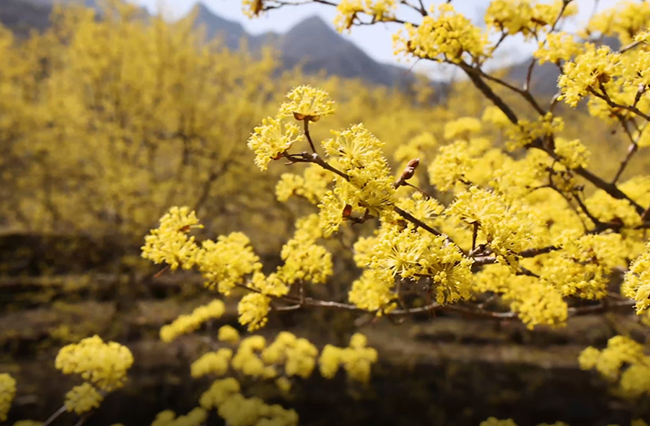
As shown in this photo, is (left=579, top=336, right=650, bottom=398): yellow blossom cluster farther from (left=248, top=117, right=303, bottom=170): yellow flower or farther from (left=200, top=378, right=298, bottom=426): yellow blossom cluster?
(left=248, top=117, right=303, bottom=170): yellow flower

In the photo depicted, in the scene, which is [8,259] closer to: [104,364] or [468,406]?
[104,364]

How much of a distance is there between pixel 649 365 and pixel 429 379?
5052 mm

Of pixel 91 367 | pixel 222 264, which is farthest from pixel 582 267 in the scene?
pixel 91 367

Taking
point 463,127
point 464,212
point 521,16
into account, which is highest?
point 521,16

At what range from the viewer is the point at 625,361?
141 inches

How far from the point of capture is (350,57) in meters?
55.7

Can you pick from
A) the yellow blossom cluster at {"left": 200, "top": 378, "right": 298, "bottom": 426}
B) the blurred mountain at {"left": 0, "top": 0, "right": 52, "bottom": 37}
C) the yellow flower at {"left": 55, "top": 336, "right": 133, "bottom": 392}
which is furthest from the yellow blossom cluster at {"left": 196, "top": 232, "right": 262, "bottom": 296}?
the blurred mountain at {"left": 0, "top": 0, "right": 52, "bottom": 37}

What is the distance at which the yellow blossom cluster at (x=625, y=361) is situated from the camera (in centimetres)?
338

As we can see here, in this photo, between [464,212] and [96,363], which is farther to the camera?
[96,363]

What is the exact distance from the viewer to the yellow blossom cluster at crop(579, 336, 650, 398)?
338 centimetres

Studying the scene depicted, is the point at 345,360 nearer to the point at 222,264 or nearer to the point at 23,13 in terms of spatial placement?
the point at 222,264

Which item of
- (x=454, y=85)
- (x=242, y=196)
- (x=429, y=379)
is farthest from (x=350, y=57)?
(x=429, y=379)

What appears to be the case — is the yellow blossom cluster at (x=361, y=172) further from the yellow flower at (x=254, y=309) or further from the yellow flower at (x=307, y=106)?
the yellow flower at (x=254, y=309)

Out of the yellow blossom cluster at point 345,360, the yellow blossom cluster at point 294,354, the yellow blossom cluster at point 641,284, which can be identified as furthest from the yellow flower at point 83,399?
the yellow blossom cluster at point 641,284
